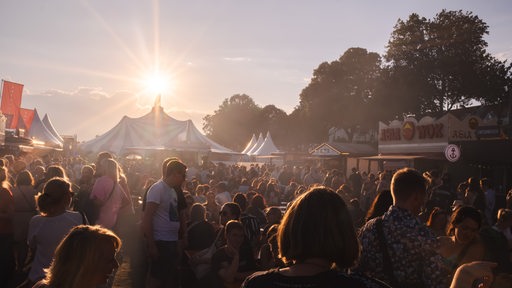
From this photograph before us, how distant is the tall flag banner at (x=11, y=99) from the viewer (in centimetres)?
3072

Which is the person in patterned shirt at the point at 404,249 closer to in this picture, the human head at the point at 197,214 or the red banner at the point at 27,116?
the human head at the point at 197,214

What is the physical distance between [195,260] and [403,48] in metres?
40.5

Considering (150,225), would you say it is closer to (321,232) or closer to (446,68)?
(321,232)

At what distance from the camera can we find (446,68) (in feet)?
131

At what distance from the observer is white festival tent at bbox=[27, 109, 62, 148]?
33812 millimetres

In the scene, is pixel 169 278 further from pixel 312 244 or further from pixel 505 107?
pixel 505 107

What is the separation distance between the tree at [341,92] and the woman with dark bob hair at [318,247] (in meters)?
45.0

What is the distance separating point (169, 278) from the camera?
19.3ft

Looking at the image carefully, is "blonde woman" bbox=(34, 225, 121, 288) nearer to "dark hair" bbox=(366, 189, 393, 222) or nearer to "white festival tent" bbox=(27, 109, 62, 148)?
"dark hair" bbox=(366, 189, 393, 222)

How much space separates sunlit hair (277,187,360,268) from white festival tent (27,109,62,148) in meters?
34.5

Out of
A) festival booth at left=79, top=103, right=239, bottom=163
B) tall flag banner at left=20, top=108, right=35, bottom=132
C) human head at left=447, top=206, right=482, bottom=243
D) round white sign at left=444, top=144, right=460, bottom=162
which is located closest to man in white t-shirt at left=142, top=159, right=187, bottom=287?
human head at left=447, top=206, right=482, bottom=243

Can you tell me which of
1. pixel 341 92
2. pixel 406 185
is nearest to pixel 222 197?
pixel 406 185

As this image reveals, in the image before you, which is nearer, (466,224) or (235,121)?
(466,224)

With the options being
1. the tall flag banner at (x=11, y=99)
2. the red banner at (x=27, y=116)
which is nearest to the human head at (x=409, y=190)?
the tall flag banner at (x=11, y=99)
